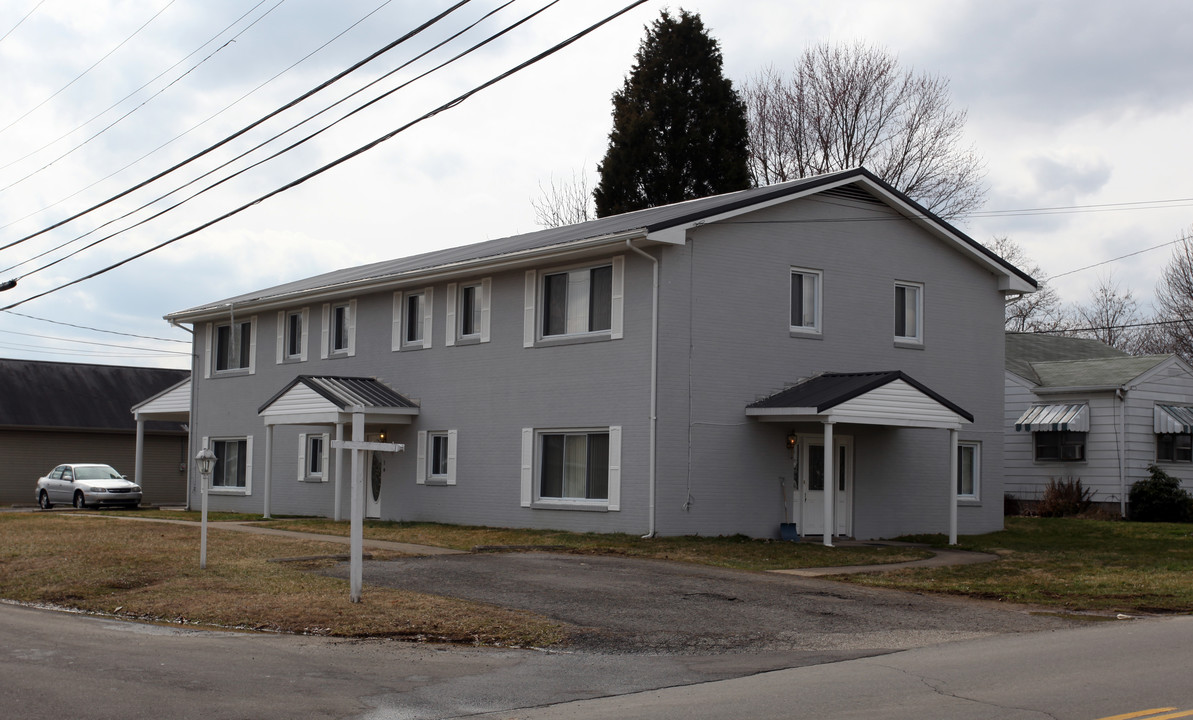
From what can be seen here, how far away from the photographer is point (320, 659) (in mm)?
10227

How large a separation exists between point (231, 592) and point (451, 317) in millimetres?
12425

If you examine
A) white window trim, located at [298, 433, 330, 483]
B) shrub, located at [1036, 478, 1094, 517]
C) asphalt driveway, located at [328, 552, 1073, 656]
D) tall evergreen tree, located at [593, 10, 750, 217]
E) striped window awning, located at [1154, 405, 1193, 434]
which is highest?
tall evergreen tree, located at [593, 10, 750, 217]

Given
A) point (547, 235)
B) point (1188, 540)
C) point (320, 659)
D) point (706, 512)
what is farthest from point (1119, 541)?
point (320, 659)

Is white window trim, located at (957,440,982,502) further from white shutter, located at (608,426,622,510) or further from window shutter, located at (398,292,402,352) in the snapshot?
window shutter, located at (398,292,402,352)

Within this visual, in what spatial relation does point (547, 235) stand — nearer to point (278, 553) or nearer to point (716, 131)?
point (278, 553)

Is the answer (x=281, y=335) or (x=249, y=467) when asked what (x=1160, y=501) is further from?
(x=249, y=467)

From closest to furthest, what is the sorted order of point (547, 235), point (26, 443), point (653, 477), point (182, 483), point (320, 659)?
point (320, 659) < point (653, 477) < point (547, 235) < point (26, 443) < point (182, 483)

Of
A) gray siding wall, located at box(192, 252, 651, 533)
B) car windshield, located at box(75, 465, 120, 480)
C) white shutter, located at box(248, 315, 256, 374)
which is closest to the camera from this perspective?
gray siding wall, located at box(192, 252, 651, 533)

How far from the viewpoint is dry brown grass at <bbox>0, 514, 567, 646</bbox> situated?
1179cm

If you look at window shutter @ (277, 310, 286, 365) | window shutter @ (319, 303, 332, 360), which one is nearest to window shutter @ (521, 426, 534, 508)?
window shutter @ (319, 303, 332, 360)

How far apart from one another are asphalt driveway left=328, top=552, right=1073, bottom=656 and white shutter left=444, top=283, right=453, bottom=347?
8.77 meters

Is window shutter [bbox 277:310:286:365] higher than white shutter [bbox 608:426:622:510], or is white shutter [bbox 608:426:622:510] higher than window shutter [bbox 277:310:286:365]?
window shutter [bbox 277:310:286:365]

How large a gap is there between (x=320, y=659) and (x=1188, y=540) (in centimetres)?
1894

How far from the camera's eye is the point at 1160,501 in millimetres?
28984
